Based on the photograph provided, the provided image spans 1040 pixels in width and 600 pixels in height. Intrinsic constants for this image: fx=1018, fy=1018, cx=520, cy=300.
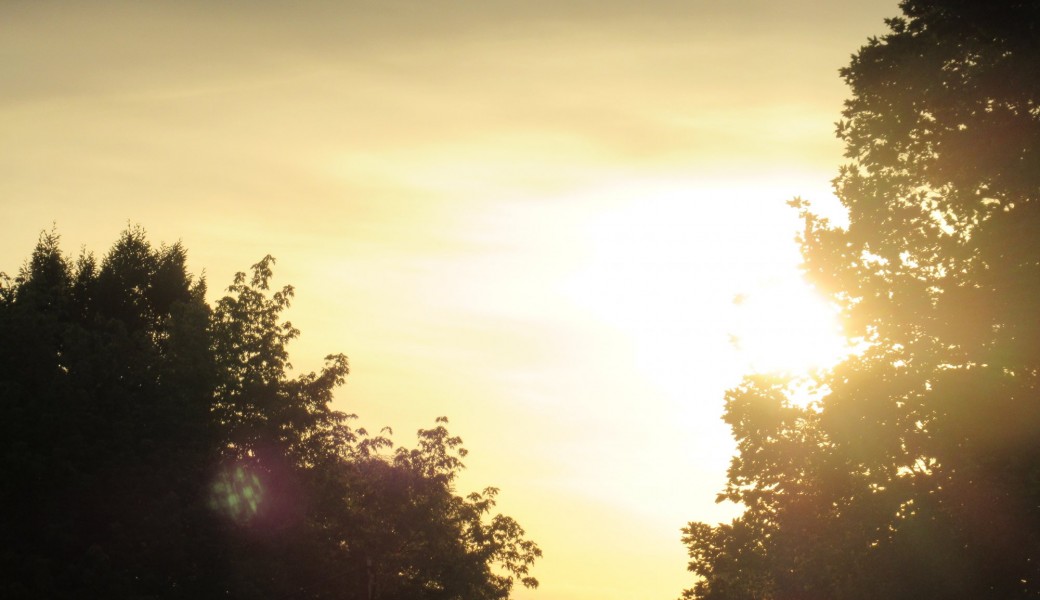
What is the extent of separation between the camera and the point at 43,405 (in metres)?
37.8

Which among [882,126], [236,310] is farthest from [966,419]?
[236,310]

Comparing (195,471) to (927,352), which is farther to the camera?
(195,471)

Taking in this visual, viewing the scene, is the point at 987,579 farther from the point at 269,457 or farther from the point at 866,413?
the point at 269,457

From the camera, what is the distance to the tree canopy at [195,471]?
36500 mm

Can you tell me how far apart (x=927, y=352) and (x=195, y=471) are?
29.6m

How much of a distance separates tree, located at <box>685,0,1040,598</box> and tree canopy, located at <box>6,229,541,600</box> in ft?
76.4

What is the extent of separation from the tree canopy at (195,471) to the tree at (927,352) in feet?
76.4

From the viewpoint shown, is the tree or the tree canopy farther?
the tree canopy

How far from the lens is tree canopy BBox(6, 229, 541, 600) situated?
36500 mm

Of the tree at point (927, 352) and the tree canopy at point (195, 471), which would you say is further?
the tree canopy at point (195, 471)

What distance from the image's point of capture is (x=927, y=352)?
2400 centimetres

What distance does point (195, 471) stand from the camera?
41750 mm

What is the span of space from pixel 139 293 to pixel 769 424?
4481 centimetres

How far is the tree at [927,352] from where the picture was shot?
2231cm
